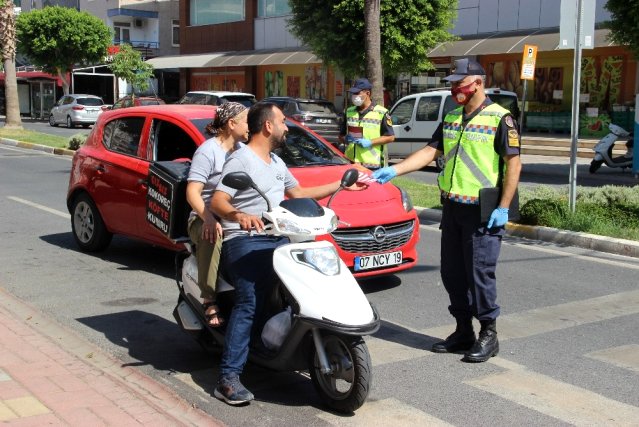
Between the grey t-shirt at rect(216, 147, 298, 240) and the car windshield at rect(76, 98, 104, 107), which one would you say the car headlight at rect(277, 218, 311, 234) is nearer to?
the grey t-shirt at rect(216, 147, 298, 240)

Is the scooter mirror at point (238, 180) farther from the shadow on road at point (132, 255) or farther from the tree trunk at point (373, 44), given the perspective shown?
the tree trunk at point (373, 44)

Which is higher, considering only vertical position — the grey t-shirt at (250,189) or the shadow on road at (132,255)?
the grey t-shirt at (250,189)

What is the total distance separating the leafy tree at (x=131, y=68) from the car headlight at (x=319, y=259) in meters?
23.7

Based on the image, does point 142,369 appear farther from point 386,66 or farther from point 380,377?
point 386,66

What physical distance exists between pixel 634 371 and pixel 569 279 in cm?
272

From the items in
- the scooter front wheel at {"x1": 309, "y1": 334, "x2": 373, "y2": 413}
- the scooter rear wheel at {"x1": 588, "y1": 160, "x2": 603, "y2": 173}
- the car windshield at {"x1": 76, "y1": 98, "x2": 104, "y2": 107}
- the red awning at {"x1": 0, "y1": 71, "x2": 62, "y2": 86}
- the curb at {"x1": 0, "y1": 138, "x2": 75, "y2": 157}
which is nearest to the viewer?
the scooter front wheel at {"x1": 309, "y1": 334, "x2": 373, "y2": 413}

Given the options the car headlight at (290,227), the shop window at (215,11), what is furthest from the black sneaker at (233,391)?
the shop window at (215,11)

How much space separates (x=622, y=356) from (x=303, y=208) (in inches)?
106

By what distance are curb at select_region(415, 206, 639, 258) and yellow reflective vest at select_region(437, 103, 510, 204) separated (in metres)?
4.49

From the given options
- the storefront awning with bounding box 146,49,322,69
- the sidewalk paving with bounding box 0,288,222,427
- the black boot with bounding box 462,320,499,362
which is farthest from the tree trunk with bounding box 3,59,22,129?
the black boot with bounding box 462,320,499,362

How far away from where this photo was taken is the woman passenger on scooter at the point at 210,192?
4688 mm

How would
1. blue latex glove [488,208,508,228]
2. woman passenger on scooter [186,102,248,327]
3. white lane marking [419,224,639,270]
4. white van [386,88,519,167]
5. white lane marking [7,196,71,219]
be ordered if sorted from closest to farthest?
woman passenger on scooter [186,102,248,327], blue latex glove [488,208,508,228], white lane marking [419,224,639,270], white lane marking [7,196,71,219], white van [386,88,519,167]

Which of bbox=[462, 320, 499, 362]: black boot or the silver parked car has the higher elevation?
the silver parked car

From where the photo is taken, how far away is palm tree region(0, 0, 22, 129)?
103 feet
